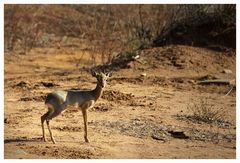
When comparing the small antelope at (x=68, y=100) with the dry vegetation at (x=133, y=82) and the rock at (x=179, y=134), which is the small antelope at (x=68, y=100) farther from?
the rock at (x=179, y=134)

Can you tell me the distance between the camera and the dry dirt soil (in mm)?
8062

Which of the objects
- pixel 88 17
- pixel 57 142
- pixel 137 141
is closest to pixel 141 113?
pixel 137 141

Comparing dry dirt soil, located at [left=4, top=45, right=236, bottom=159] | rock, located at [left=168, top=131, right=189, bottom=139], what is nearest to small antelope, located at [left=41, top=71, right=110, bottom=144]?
dry dirt soil, located at [left=4, top=45, right=236, bottom=159]

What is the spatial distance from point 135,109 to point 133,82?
2640 mm

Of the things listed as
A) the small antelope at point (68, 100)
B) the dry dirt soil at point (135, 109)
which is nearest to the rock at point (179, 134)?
the dry dirt soil at point (135, 109)

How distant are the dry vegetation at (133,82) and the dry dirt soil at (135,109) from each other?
0.06 feet

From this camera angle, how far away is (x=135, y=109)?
34.8 feet

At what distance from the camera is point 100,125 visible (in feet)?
30.6

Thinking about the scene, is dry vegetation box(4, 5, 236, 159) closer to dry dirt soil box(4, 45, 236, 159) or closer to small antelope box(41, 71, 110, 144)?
dry dirt soil box(4, 45, 236, 159)

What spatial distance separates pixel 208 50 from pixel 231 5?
5.99ft

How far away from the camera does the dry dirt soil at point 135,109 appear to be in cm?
806

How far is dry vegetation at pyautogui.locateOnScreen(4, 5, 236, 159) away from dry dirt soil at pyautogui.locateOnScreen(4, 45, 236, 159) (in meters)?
0.02

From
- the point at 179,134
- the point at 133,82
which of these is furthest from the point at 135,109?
the point at 133,82

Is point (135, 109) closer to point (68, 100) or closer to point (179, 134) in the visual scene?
point (179, 134)
